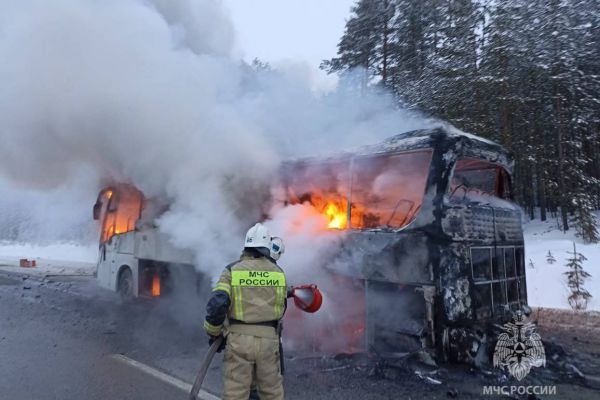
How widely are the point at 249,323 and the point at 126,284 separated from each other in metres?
6.86

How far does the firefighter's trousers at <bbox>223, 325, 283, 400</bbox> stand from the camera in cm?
266

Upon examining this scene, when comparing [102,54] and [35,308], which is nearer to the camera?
[102,54]

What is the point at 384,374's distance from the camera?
14.4 ft

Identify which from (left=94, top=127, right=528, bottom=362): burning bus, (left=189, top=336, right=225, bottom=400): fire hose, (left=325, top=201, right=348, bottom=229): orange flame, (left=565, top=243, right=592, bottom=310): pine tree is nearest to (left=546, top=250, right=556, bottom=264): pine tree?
(left=565, top=243, right=592, bottom=310): pine tree

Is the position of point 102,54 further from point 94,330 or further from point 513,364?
point 513,364

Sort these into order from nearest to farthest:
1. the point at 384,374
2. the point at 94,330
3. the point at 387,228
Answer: the point at 384,374, the point at 387,228, the point at 94,330

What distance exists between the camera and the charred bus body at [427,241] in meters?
4.30

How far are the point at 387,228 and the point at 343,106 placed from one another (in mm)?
3196

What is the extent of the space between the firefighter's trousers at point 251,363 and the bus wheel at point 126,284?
21.3 feet

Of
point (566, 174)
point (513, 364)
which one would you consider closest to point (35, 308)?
point (513, 364)

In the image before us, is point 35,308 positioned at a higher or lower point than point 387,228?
lower

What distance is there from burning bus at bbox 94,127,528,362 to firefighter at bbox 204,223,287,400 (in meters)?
2.02

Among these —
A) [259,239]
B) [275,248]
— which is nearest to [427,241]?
[275,248]

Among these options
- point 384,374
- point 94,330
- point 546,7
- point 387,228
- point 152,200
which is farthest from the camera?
point 546,7
